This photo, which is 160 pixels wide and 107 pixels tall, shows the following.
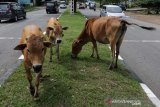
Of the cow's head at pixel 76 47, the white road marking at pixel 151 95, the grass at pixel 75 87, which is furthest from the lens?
the cow's head at pixel 76 47

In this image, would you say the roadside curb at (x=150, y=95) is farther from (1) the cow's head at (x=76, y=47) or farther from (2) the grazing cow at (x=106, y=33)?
(1) the cow's head at (x=76, y=47)

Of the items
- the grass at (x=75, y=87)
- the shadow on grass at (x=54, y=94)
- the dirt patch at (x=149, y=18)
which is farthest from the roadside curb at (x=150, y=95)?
the dirt patch at (x=149, y=18)

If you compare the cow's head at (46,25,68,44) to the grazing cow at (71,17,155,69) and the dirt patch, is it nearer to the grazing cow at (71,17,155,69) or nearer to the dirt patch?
the grazing cow at (71,17,155,69)

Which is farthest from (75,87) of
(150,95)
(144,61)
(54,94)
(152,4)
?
(152,4)

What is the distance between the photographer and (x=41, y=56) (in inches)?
251

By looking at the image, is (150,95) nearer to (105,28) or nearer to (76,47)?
(105,28)

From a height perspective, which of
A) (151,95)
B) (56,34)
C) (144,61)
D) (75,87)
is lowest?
(144,61)

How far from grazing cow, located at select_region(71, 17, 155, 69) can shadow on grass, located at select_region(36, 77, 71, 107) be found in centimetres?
230

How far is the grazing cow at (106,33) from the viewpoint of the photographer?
33.3 ft

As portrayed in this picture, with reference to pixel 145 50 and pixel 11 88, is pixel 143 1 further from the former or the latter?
pixel 11 88

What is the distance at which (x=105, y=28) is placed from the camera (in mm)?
A: 10570

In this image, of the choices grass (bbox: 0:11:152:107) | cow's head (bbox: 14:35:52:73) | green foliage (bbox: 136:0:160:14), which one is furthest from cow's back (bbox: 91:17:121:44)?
green foliage (bbox: 136:0:160:14)

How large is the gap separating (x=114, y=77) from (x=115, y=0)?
7825cm

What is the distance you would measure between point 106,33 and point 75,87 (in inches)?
110
